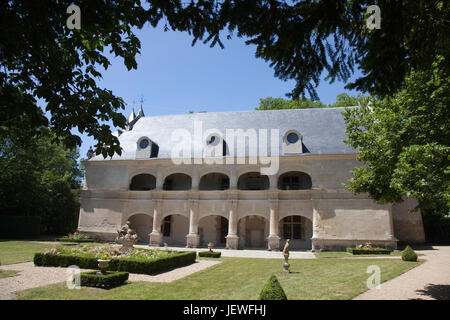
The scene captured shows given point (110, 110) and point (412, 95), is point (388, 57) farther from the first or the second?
point (412, 95)

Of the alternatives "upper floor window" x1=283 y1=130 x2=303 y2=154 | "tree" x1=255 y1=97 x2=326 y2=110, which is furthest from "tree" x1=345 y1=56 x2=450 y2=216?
"tree" x1=255 y1=97 x2=326 y2=110

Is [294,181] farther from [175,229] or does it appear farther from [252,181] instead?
[175,229]

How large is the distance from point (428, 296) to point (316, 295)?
10.3ft

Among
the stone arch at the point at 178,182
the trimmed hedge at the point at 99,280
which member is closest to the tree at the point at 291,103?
the stone arch at the point at 178,182

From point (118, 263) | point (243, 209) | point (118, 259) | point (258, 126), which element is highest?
point (258, 126)

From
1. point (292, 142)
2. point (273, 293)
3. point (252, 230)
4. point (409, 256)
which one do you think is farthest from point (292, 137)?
point (273, 293)

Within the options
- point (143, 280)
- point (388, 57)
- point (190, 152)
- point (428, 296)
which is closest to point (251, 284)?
point (143, 280)

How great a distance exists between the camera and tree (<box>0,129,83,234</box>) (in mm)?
29297

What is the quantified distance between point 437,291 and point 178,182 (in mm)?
21692

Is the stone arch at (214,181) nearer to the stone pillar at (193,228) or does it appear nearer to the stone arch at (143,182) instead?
the stone pillar at (193,228)

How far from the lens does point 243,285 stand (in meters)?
10.2

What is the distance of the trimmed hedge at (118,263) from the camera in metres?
12.2

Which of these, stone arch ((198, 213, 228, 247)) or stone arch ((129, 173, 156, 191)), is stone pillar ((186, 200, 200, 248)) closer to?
stone arch ((198, 213, 228, 247))
